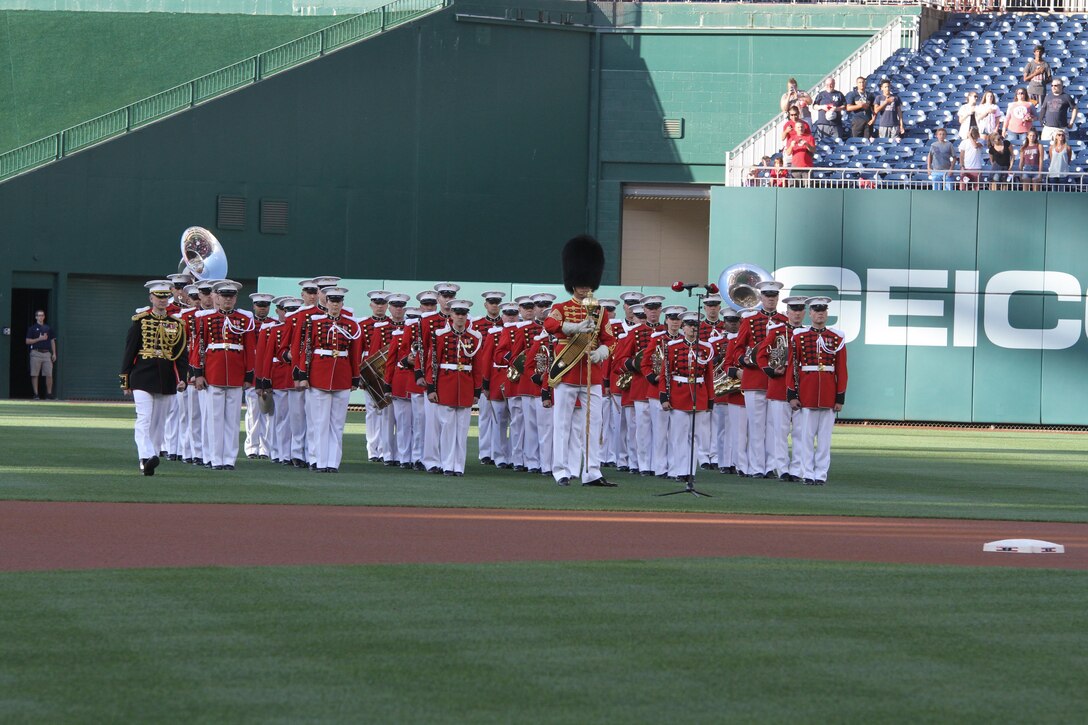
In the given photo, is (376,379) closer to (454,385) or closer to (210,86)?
(454,385)

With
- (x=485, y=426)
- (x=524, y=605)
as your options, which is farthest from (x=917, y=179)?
(x=524, y=605)

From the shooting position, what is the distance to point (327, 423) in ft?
59.3

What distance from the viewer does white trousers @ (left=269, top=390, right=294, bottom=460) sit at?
19375 millimetres

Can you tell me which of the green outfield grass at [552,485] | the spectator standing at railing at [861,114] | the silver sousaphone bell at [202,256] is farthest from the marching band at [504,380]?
the spectator standing at railing at [861,114]

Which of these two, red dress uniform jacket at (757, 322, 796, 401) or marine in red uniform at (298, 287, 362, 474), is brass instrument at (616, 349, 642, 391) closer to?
red dress uniform jacket at (757, 322, 796, 401)

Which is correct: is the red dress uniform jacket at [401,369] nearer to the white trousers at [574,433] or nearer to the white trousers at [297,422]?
the white trousers at [297,422]

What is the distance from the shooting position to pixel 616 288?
108 feet

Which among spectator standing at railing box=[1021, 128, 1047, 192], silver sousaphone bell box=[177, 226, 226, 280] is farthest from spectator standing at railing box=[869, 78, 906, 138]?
silver sousaphone bell box=[177, 226, 226, 280]

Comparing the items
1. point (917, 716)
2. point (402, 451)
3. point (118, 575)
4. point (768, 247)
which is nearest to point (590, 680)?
point (917, 716)

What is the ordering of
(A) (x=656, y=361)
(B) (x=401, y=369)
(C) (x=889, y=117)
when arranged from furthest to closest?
1. (C) (x=889, y=117)
2. (B) (x=401, y=369)
3. (A) (x=656, y=361)

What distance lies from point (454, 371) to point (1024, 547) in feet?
26.2

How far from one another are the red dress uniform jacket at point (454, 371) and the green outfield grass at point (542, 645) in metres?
7.99

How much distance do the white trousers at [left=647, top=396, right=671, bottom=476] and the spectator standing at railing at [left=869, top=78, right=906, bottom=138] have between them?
15865 millimetres

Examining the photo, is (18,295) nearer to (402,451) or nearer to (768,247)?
(768,247)
